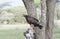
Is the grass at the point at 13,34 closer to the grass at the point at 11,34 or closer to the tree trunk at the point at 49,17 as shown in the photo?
the grass at the point at 11,34

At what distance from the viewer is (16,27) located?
30.8 feet

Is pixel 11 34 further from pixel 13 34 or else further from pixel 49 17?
pixel 49 17

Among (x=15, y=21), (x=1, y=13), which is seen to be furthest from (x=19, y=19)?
(x=1, y=13)

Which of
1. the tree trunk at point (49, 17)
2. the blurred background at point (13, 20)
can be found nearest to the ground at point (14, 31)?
the blurred background at point (13, 20)

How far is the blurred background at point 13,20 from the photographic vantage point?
9164 mm

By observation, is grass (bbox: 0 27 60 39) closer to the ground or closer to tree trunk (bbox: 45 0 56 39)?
the ground

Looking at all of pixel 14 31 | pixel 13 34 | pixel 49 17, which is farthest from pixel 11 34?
pixel 49 17

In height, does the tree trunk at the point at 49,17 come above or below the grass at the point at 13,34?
above

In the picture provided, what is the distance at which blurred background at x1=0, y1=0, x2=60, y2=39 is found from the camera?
9164 mm

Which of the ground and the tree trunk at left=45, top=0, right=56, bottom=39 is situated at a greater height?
the tree trunk at left=45, top=0, right=56, bottom=39

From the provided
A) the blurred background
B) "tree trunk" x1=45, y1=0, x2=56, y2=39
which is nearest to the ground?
the blurred background

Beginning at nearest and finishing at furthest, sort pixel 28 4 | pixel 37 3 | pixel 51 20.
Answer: pixel 28 4 → pixel 51 20 → pixel 37 3

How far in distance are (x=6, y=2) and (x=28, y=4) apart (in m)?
3.85

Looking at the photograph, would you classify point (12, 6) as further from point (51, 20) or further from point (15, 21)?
point (51, 20)
